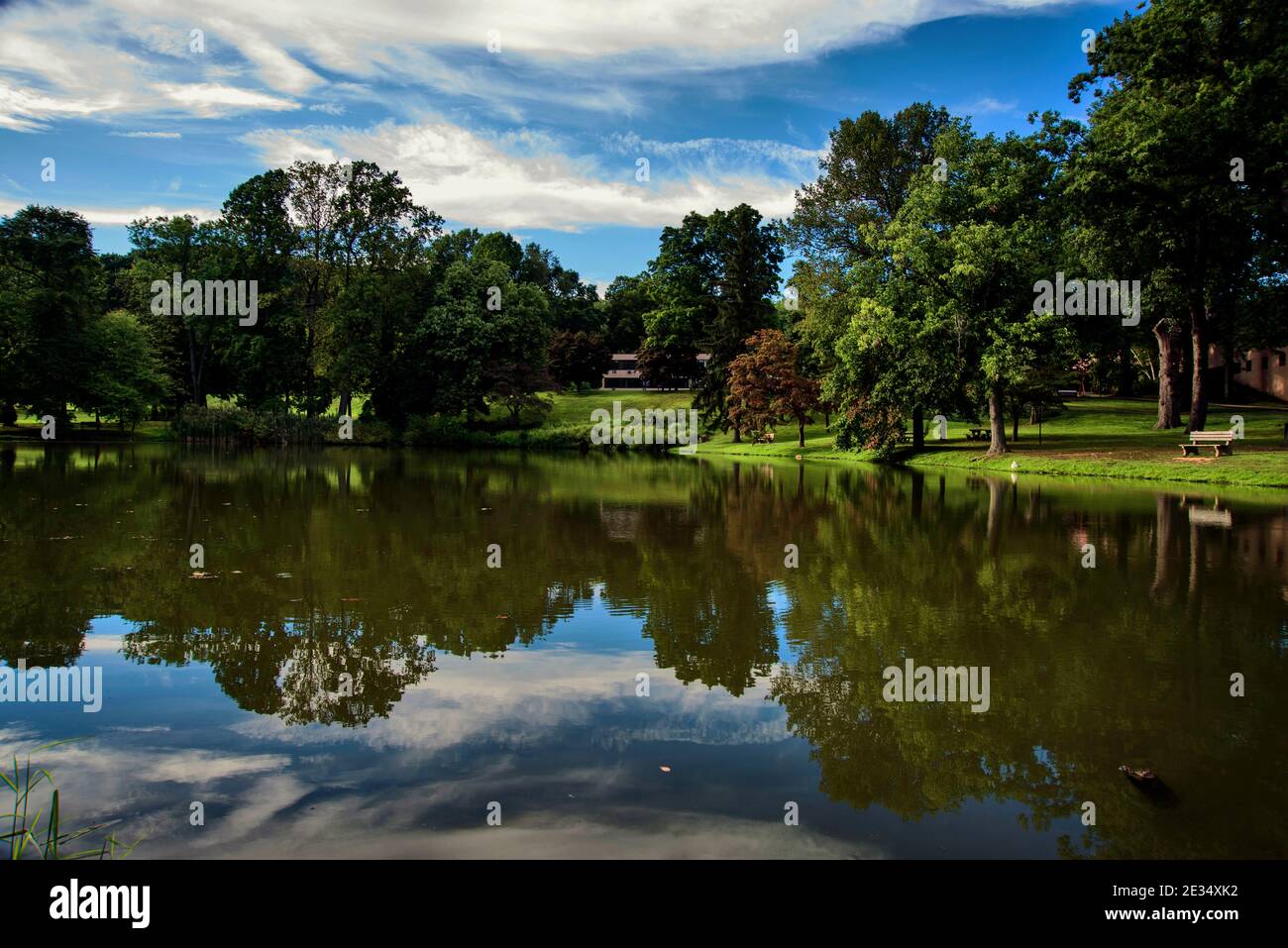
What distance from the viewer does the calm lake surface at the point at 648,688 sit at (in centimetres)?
455

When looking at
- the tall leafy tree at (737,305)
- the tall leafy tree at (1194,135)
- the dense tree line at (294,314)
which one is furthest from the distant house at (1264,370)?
the dense tree line at (294,314)

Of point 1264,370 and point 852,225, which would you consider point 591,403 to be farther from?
point 1264,370

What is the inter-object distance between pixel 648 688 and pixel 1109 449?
3450cm

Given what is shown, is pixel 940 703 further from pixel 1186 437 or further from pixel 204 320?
pixel 204 320

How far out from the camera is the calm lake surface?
14.9 ft

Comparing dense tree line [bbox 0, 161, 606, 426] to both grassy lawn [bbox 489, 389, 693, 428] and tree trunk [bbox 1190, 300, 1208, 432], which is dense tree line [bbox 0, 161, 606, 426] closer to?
grassy lawn [bbox 489, 389, 693, 428]

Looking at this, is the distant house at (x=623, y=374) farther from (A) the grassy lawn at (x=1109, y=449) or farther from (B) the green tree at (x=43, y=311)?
(B) the green tree at (x=43, y=311)

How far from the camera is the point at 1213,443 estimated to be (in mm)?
30047

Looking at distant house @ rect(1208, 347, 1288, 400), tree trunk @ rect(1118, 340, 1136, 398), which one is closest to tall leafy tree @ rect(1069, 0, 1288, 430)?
distant house @ rect(1208, 347, 1288, 400)

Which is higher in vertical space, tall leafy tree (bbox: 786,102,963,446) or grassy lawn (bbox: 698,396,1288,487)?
tall leafy tree (bbox: 786,102,963,446)

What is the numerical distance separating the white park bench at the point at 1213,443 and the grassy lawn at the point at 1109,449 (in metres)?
0.40

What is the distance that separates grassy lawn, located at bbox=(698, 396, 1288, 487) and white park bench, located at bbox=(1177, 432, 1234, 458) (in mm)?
396
